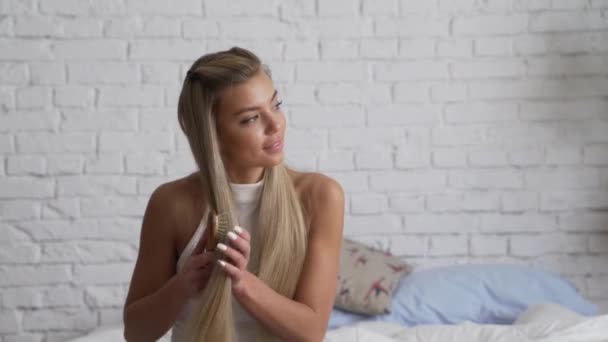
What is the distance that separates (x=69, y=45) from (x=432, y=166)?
4.90ft

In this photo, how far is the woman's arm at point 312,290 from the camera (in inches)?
62.3

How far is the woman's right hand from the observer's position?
1540mm

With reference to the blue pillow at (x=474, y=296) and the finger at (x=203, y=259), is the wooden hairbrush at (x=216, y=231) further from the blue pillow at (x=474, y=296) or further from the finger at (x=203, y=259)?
the blue pillow at (x=474, y=296)

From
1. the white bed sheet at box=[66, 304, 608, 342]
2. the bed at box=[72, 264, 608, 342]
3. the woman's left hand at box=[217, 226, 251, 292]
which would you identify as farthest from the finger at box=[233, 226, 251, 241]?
the bed at box=[72, 264, 608, 342]

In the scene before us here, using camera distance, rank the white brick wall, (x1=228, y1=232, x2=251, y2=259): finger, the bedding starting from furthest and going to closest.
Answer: the white brick wall < the bedding < (x1=228, y1=232, x2=251, y2=259): finger

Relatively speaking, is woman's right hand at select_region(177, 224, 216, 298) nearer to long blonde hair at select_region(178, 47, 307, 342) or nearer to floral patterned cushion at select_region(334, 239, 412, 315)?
long blonde hair at select_region(178, 47, 307, 342)

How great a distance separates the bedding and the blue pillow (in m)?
0.13

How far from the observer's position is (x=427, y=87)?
317 centimetres

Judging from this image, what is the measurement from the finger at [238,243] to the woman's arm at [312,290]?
84mm

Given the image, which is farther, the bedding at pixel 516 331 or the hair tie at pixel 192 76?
the bedding at pixel 516 331

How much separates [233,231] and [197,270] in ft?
0.49

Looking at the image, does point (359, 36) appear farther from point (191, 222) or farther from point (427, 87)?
point (191, 222)

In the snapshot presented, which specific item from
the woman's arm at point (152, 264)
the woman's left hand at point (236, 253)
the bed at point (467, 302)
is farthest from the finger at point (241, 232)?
the bed at point (467, 302)

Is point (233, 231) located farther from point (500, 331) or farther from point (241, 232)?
point (500, 331)
